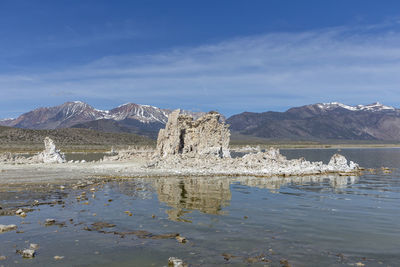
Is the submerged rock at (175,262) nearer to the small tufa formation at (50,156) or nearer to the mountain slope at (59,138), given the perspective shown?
the small tufa formation at (50,156)

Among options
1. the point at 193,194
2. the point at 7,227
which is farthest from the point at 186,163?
the point at 7,227

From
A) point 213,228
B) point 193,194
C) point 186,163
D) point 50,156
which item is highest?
point 50,156

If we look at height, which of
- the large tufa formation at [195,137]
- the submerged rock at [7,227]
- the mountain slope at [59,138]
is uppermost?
the mountain slope at [59,138]

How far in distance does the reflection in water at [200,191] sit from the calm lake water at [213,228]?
0.26 ft

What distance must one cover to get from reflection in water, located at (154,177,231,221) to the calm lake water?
0.07 meters

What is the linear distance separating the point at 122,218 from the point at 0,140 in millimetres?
146742

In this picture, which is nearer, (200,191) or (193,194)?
(193,194)

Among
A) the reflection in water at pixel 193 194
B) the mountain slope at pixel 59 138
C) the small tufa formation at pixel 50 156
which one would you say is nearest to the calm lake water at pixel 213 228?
the reflection in water at pixel 193 194

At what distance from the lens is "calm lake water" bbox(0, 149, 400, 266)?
40.7 feet

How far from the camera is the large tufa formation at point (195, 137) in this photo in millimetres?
52094

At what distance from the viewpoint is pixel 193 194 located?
26562 mm

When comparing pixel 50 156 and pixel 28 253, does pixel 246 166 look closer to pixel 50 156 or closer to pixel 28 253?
pixel 50 156

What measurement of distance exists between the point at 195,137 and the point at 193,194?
27.3m

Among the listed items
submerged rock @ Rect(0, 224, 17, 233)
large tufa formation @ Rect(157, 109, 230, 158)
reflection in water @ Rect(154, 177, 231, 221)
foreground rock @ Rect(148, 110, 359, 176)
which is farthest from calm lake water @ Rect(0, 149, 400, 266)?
large tufa formation @ Rect(157, 109, 230, 158)
